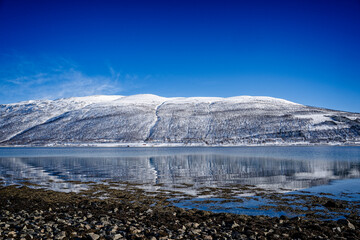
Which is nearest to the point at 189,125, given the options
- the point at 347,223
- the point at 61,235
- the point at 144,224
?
the point at 144,224

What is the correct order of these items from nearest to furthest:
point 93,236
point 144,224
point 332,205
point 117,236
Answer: point 93,236, point 117,236, point 144,224, point 332,205

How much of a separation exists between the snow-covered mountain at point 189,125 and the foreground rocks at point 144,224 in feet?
384

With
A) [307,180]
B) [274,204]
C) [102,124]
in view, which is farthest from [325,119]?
[274,204]

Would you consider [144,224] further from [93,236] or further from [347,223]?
[347,223]

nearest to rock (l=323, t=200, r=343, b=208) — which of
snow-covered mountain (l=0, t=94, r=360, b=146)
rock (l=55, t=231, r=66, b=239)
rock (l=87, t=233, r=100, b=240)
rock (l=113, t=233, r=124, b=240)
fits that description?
rock (l=113, t=233, r=124, b=240)

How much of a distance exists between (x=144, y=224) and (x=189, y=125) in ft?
466

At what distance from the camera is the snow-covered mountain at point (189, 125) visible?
131250 mm

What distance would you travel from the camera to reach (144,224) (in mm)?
12094

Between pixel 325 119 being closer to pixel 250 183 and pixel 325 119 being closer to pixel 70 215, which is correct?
pixel 250 183

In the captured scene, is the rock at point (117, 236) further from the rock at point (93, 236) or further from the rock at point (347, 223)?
the rock at point (347, 223)

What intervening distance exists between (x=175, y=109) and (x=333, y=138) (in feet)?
300

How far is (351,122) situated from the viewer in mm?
134250

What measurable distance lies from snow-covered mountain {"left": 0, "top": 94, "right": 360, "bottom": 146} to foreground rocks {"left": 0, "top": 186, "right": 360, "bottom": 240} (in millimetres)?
116945

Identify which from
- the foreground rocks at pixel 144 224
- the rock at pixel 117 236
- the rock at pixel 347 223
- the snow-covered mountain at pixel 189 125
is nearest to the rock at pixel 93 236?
the foreground rocks at pixel 144 224
